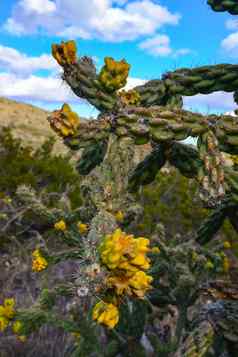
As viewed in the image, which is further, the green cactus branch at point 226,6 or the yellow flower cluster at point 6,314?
the yellow flower cluster at point 6,314

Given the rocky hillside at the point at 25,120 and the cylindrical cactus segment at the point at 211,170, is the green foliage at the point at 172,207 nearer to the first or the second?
the cylindrical cactus segment at the point at 211,170

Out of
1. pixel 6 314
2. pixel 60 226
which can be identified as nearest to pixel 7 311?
pixel 6 314

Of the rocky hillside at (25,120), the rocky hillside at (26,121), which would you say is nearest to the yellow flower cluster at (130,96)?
the rocky hillside at (26,121)

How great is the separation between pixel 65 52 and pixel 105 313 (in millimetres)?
950

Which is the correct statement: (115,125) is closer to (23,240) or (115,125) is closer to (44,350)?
(44,350)

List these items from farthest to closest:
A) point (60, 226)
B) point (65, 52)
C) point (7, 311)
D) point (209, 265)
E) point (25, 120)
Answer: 1. point (25, 120)
2. point (60, 226)
3. point (209, 265)
4. point (7, 311)
5. point (65, 52)

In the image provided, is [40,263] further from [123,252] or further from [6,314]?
[123,252]

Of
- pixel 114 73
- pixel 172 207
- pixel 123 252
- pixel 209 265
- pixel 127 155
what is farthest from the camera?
pixel 172 207

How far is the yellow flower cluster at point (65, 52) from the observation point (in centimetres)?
171

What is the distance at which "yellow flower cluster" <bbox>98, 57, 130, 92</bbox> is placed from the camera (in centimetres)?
157

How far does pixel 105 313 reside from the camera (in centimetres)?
112

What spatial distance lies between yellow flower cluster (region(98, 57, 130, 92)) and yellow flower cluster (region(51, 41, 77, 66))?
18 centimetres

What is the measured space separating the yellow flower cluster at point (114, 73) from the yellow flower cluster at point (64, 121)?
0.18 m

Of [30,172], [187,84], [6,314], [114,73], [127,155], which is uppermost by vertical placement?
[30,172]
